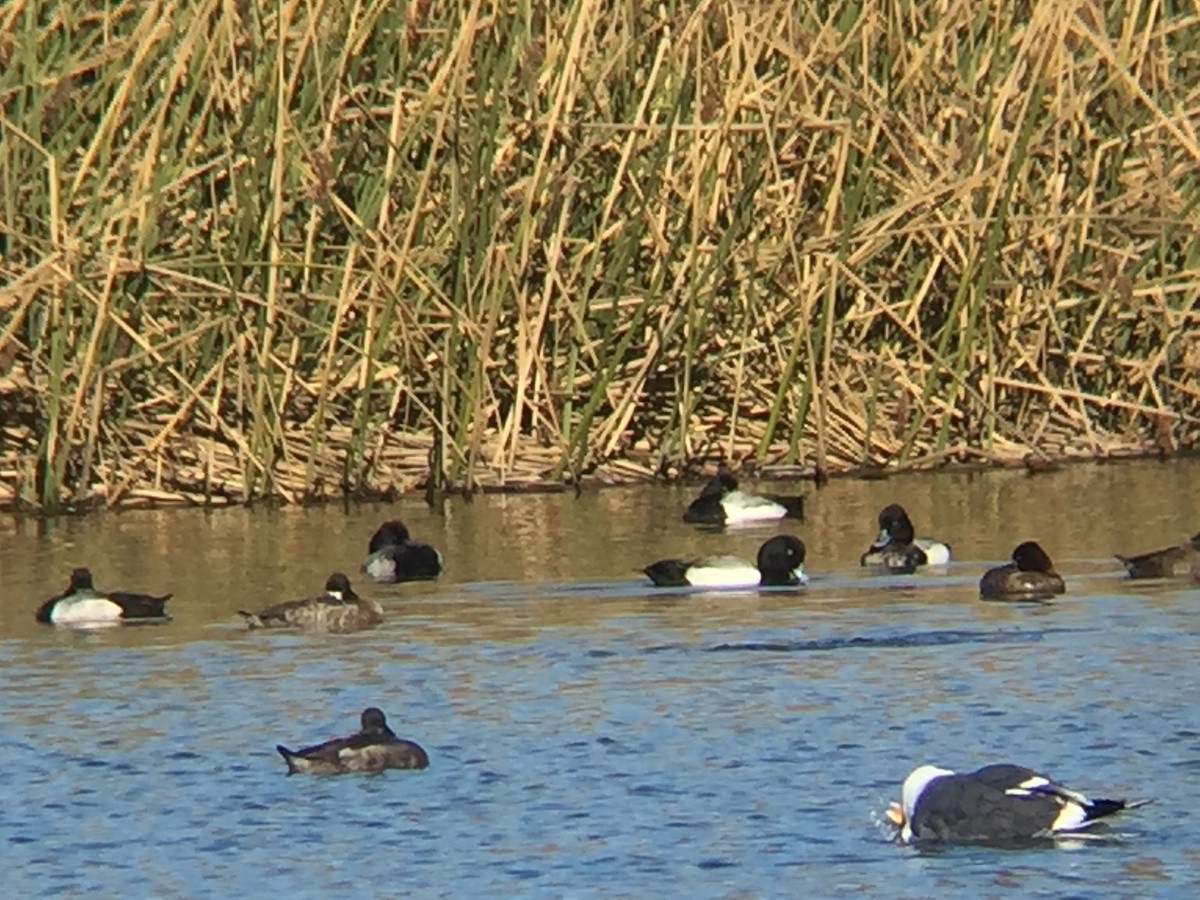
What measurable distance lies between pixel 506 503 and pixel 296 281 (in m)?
2.14

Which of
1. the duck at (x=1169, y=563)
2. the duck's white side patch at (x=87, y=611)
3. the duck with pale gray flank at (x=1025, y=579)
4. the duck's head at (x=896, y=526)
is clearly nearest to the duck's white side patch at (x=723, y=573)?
the duck's head at (x=896, y=526)

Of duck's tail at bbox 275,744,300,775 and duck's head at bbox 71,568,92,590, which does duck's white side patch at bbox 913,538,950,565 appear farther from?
duck's tail at bbox 275,744,300,775

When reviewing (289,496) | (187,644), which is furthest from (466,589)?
(289,496)

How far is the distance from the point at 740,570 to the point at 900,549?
2.81ft

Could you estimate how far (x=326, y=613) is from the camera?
1491cm

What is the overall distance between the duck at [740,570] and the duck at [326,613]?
6.14 ft

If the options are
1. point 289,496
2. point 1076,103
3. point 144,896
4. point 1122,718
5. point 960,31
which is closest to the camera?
point 144,896

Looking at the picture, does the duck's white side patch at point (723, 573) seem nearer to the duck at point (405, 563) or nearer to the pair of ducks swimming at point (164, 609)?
the duck at point (405, 563)

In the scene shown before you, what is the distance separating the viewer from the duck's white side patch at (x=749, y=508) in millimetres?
18922

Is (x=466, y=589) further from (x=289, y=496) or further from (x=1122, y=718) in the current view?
(x=1122, y=718)

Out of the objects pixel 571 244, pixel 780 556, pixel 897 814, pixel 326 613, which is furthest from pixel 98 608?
pixel 571 244

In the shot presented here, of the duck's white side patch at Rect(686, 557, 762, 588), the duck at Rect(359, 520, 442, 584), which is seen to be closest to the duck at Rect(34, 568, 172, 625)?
the duck at Rect(359, 520, 442, 584)

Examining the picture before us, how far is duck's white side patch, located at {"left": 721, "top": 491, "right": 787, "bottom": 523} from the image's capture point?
18922mm

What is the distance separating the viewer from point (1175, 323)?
2145 centimetres
